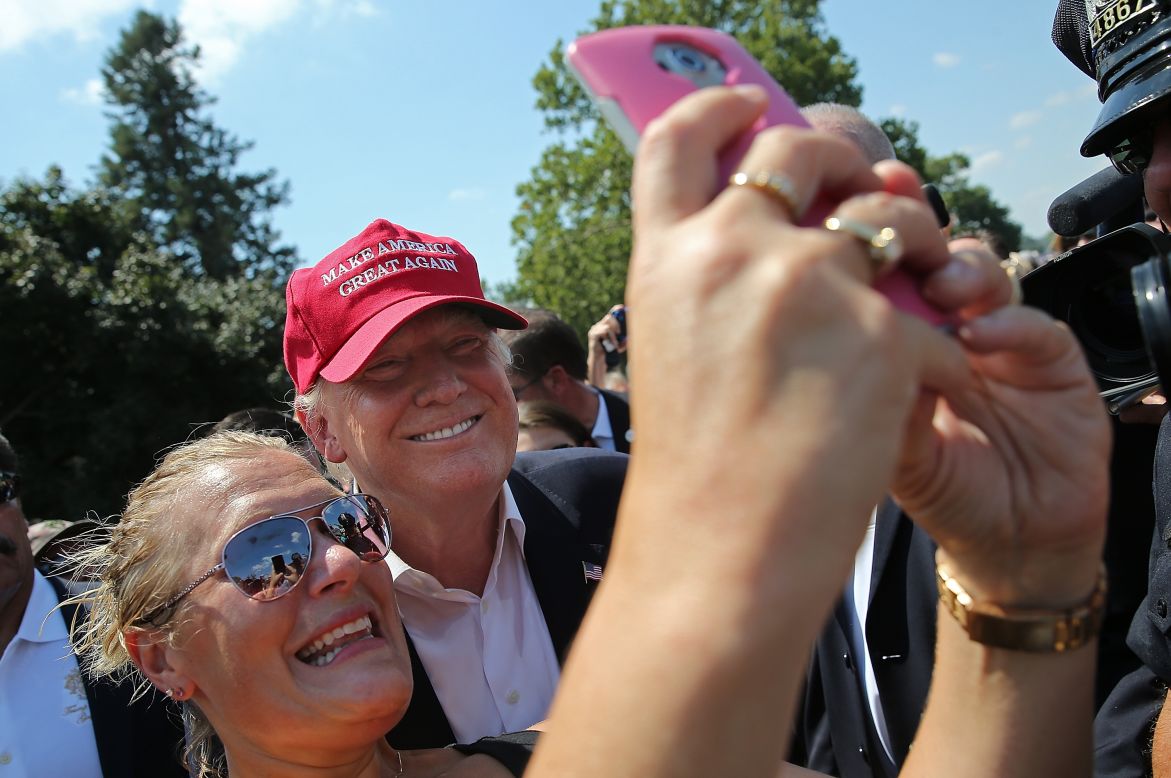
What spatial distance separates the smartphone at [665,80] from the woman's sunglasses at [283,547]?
1465mm

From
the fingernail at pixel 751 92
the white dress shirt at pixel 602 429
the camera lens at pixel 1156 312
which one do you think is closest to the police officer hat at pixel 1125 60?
the camera lens at pixel 1156 312

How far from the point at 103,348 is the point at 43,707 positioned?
1917 centimetres

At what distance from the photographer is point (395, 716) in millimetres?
1918

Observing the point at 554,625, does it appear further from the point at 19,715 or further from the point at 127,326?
the point at 127,326

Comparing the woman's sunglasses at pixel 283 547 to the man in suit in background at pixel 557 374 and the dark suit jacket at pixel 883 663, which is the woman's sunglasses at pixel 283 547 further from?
the man in suit in background at pixel 557 374

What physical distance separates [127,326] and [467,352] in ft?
65.1

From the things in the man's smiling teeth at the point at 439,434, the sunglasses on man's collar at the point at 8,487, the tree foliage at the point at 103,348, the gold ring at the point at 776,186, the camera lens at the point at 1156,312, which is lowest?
the camera lens at the point at 1156,312

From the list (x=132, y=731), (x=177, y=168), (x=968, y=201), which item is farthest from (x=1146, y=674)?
(x=968, y=201)

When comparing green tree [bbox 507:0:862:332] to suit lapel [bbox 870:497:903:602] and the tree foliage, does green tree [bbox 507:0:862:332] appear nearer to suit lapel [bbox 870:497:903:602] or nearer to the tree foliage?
the tree foliage

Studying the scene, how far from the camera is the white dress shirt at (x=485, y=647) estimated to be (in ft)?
7.50

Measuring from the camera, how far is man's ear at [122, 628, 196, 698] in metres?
1.98

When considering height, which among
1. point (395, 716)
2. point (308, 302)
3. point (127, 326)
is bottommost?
point (395, 716)

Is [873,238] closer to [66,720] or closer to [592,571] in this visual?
[592,571]

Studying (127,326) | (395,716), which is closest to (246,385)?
(127,326)
